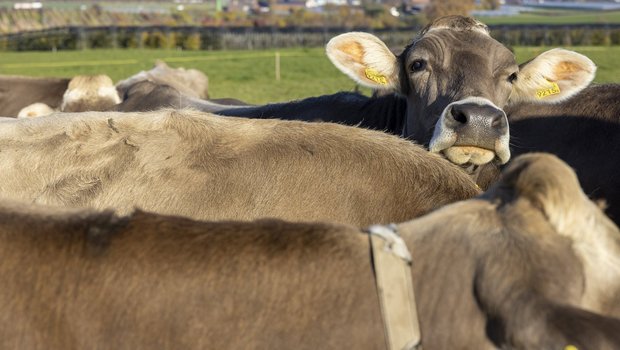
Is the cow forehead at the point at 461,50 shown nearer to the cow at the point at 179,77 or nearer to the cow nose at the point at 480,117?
the cow nose at the point at 480,117

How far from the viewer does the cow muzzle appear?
15.8 feet

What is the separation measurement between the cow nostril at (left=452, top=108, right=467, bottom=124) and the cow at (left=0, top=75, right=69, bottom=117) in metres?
8.23

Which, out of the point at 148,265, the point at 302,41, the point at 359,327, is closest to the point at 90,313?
the point at 148,265

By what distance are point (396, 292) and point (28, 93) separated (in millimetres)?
11309

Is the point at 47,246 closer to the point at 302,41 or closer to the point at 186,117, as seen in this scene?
the point at 186,117

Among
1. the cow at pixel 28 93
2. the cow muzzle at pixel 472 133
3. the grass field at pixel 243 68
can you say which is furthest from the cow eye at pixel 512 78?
the grass field at pixel 243 68

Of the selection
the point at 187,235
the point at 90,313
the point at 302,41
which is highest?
the point at 187,235

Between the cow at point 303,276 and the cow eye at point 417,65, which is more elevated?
the cow at point 303,276

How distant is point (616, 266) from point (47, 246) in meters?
1.54

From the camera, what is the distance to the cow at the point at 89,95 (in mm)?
11039

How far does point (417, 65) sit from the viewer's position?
569 cm

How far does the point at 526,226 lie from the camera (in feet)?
7.72

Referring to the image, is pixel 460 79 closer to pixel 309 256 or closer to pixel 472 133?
pixel 472 133

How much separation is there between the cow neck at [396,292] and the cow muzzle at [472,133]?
8.34ft
